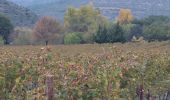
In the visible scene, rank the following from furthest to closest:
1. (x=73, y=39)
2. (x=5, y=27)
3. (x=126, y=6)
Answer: (x=126, y=6), (x=5, y=27), (x=73, y=39)

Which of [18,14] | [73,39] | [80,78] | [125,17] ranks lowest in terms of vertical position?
[73,39]

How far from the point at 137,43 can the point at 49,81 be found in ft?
105

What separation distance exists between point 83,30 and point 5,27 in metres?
10.9

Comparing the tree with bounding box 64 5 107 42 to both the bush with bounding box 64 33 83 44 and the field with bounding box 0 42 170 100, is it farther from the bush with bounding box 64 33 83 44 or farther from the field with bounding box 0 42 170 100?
the field with bounding box 0 42 170 100

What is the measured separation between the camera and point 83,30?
6338cm

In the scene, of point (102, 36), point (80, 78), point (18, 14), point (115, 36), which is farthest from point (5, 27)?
point (80, 78)

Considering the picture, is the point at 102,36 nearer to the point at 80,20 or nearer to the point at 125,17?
the point at 80,20

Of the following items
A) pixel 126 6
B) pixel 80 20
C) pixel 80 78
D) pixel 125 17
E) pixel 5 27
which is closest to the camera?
pixel 80 78

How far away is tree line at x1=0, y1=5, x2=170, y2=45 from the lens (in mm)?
49928

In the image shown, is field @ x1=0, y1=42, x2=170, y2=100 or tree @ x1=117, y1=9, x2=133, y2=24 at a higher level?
field @ x1=0, y1=42, x2=170, y2=100

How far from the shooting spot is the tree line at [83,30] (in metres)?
49.9

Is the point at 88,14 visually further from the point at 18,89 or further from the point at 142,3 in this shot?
the point at 142,3

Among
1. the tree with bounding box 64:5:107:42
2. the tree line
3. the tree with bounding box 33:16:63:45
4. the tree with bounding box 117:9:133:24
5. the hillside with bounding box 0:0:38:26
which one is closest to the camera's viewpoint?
the tree line

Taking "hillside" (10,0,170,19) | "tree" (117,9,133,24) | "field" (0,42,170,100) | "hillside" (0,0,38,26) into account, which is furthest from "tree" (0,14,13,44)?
"hillside" (10,0,170,19)
